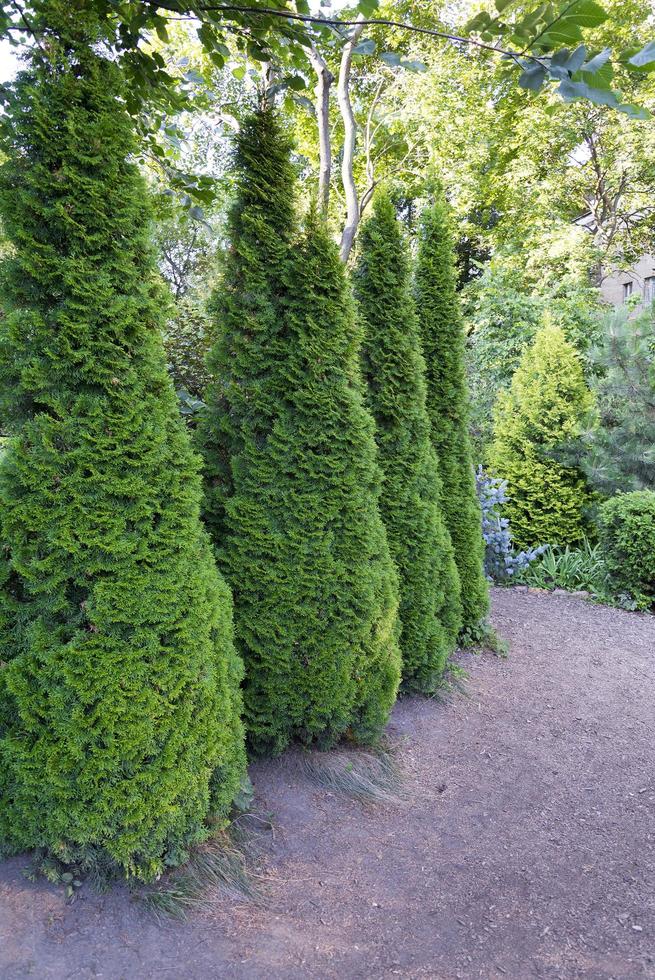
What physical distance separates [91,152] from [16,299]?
1.93 ft

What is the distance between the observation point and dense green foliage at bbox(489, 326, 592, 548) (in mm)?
7918

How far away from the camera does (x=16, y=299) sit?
2303 mm

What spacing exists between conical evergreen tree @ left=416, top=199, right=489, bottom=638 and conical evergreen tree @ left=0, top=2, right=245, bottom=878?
10.1 ft

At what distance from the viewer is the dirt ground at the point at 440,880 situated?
2.22m

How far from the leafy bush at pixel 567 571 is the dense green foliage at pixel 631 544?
0.27m

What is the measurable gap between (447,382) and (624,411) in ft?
13.3

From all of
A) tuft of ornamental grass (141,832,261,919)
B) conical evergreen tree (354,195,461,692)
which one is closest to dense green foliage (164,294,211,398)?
conical evergreen tree (354,195,461,692)

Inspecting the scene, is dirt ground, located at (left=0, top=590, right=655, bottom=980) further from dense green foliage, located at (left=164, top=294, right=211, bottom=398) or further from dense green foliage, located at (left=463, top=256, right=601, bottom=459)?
dense green foliage, located at (left=463, top=256, right=601, bottom=459)

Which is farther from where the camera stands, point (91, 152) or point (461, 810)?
point (461, 810)

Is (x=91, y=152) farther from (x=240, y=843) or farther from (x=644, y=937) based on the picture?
(x=644, y=937)

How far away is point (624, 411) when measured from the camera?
26.4 ft

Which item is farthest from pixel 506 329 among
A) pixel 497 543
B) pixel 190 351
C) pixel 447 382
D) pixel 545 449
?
pixel 190 351

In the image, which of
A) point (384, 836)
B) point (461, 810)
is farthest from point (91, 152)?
point (461, 810)

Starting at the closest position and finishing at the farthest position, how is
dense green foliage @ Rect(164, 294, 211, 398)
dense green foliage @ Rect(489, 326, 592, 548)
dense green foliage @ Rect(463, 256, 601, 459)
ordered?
dense green foliage @ Rect(164, 294, 211, 398) < dense green foliage @ Rect(489, 326, 592, 548) < dense green foliage @ Rect(463, 256, 601, 459)
